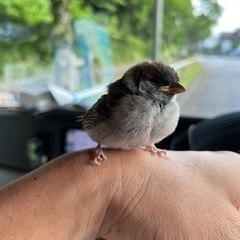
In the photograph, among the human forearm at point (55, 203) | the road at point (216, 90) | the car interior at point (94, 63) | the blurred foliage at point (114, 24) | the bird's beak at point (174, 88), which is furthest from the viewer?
the blurred foliage at point (114, 24)

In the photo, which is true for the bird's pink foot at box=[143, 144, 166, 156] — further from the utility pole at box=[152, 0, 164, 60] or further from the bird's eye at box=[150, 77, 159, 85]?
the utility pole at box=[152, 0, 164, 60]

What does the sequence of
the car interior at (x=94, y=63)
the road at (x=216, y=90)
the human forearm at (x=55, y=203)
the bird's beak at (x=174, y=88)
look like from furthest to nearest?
the car interior at (x=94, y=63) < the road at (x=216, y=90) < the bird's beak at (x=174, y=88) < the human forearm at (x=55, y=203)

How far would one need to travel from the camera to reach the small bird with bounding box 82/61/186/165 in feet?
2.67

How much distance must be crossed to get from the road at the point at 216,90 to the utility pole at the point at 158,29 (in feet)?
0.93

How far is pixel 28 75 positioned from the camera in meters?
3.33

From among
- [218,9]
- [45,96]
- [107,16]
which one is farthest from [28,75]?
[218,9]

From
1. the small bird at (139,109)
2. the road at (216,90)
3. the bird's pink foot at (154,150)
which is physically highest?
the small bird at (139,109)

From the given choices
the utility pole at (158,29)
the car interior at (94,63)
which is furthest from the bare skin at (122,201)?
the utility pole at (158,29)

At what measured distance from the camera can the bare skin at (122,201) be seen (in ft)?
2.38

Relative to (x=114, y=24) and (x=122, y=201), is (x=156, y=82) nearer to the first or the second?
(x=122, y=201)

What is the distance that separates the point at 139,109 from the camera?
81 cm

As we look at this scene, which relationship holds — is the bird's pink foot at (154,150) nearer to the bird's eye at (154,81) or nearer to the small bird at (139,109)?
the small bird at (139,109)

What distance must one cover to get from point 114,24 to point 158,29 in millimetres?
492

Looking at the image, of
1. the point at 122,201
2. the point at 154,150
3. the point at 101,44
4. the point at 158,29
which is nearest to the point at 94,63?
the point at 101,44
